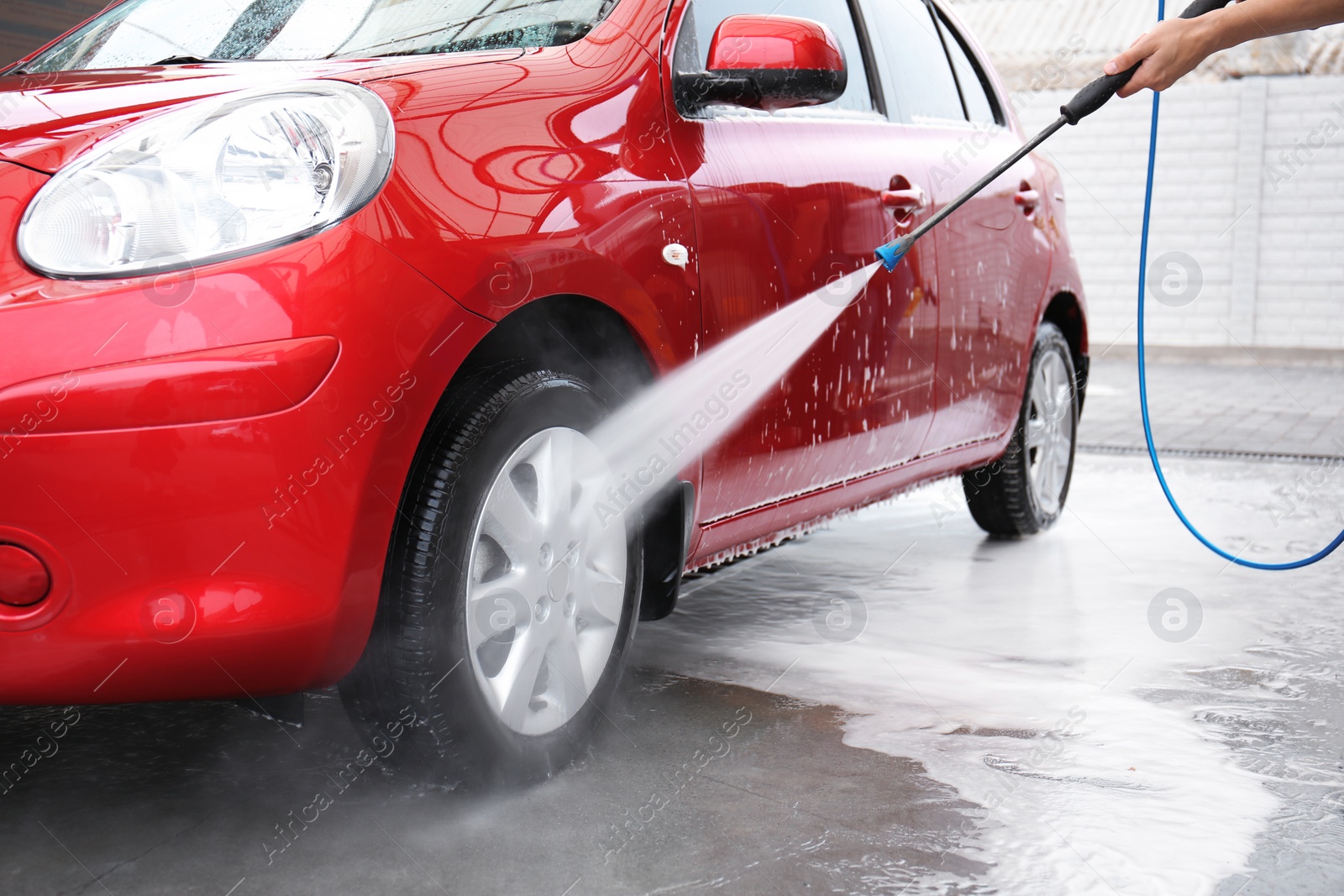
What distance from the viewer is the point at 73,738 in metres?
2.42

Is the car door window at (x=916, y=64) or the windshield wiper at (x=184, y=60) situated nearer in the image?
the windshield wiper at (x=184, y=60)

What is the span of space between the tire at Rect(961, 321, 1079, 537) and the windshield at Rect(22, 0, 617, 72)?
2.36 m

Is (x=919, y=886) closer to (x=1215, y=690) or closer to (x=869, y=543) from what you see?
(x=1215, y=690)

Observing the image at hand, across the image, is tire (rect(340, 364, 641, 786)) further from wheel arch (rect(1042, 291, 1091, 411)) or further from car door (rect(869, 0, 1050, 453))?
wheel arch (rect(1042, 291, 1091, 411))

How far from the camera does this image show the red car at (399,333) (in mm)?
1683

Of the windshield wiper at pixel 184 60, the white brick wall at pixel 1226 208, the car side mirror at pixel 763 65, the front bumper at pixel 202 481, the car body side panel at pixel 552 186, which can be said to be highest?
the windshield wiper at pixel 184 60

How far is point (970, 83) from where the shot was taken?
4145mm

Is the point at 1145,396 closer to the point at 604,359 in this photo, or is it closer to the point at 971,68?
the point at 971,68

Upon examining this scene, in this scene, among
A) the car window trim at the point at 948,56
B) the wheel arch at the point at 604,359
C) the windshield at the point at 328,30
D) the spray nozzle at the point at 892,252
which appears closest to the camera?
the wheel arch at the point at 604,359

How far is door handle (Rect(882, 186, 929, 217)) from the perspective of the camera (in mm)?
3111

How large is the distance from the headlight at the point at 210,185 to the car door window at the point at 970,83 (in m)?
2.60

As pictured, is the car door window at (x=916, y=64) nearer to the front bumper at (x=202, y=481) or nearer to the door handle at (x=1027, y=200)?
the door handle at (x=1027, y=200)

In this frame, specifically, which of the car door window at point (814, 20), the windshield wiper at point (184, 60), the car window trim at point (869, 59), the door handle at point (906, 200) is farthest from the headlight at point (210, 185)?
the car window trim at point (869, 59)

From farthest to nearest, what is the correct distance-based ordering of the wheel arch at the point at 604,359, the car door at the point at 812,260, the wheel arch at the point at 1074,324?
the wheel arch at the point at 1074,324 → the car door at the point at 812,260 → the wheel arch at the point at 604,359
